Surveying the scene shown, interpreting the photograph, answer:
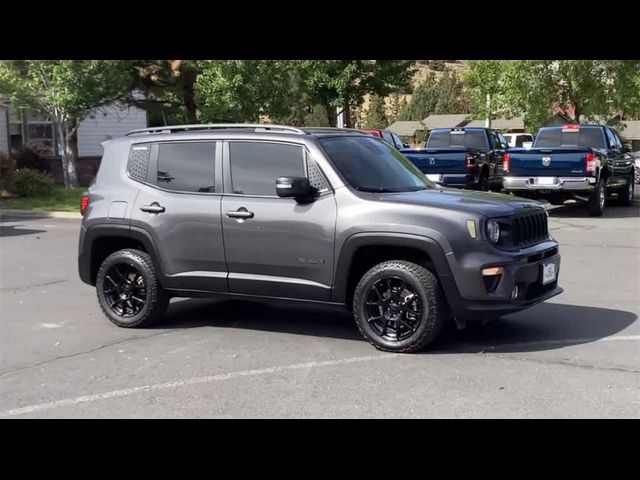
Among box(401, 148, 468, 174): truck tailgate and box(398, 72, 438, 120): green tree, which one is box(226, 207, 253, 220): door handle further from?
box(398, 72, 438, 120): green tree

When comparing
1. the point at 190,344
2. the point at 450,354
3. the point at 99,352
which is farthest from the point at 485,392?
the point at 99,352

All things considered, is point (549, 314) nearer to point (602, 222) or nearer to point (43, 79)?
point (602, 222)

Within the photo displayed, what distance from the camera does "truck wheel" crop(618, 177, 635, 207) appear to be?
62.0 feet

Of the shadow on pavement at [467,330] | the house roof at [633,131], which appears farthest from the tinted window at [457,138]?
the house roof at [633,131]

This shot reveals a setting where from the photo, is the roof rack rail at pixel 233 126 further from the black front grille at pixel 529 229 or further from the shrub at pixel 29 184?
the shrub at pixel 29 184

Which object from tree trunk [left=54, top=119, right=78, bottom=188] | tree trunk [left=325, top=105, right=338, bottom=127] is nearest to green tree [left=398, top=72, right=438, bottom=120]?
tree trunk [left=325, top=105, right=338, bottom=127]

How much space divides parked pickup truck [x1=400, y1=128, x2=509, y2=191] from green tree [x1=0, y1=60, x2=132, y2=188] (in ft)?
26.2

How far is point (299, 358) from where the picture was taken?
20.6 ft

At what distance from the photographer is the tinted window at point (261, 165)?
6.77m

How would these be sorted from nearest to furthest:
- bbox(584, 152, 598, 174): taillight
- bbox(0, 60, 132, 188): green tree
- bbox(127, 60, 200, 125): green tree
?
bbox(584, 152, 598, 174): taillight
bbox(0, 60, 132, 188): green tree
bbox(127, 60, 200, 125): green tree

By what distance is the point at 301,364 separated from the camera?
6094mm

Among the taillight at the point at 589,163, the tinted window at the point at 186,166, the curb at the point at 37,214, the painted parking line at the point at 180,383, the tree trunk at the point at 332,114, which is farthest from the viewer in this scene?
the tree trunk at the point at 332,114

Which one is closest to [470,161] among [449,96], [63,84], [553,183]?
[553,183]

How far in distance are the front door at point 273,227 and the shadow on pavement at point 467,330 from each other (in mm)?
312
